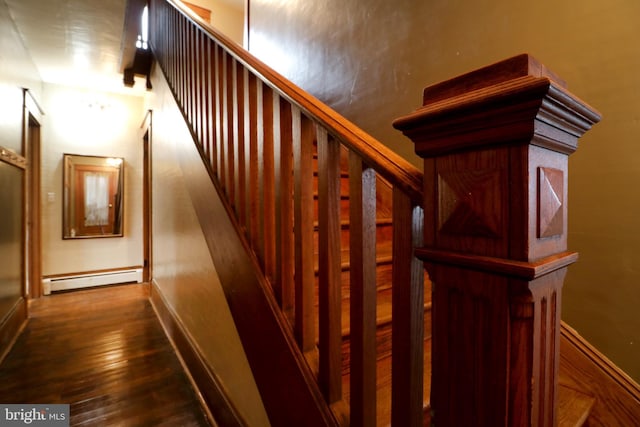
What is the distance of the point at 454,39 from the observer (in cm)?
140

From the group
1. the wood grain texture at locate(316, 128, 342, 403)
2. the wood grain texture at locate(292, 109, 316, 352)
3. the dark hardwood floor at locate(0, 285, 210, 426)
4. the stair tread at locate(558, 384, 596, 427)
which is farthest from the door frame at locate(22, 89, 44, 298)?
the stair tread at locate(558, 384, 596, 427)

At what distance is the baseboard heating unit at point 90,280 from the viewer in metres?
3.80

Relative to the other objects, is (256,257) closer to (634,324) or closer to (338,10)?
(634,324)

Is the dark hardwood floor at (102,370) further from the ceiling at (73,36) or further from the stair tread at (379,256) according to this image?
the ceiling at (73,36)

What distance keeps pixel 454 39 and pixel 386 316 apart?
1306 mm

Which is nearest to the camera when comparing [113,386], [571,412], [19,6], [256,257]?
[571,412]

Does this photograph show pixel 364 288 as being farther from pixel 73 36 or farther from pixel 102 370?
pixel 73 36

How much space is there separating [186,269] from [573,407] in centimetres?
206

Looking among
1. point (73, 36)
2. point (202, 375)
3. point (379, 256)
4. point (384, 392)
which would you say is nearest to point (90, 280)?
point (73, 36)

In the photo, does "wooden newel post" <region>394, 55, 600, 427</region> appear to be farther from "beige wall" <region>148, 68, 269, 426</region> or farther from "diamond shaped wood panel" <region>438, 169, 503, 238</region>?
"beige wall" <region>148, 68, 269, 426</region>

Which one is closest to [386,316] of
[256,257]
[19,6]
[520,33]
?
[256,257]

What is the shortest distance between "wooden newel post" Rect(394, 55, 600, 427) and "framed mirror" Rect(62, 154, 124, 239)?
16.3 feet

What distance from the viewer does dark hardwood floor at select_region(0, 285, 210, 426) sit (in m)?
1.63

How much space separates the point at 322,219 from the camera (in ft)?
2.35
